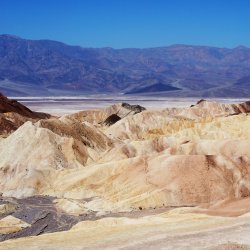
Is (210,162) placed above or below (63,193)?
above

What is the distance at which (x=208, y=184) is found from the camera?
55.2 meters

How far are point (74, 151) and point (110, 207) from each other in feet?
64.2

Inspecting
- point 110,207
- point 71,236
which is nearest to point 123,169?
point 110,207

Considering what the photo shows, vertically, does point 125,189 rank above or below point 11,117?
below

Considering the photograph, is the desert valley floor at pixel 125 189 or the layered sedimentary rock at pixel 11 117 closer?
the desert valley floor at pixel 125 189

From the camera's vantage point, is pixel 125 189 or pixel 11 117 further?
pixel 11 117

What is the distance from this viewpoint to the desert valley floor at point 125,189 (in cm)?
3278

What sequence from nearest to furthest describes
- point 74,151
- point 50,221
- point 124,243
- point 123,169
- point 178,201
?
point 124,243 < point 50,221 < point 178,201 < point 123,169 < point 74,151

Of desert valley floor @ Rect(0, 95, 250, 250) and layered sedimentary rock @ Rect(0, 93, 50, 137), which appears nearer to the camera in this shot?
desert valley floor @ Rect(0, 95, 250, 250)

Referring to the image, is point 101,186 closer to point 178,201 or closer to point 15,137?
point 178,201

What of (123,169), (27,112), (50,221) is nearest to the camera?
(50,221)

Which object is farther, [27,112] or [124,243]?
[27,112]

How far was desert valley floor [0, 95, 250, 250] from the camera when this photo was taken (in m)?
32.8

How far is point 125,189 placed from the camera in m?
57.6
